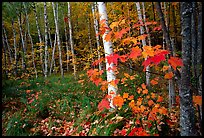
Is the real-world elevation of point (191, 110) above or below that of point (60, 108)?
above

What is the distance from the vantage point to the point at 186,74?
7.65ft

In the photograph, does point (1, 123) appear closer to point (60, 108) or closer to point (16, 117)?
point (16, 117)

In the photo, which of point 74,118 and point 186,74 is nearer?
point 186,74

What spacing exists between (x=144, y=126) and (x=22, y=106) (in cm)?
493

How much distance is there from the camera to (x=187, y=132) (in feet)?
8.04

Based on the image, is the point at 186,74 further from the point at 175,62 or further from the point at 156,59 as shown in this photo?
the point at 156,59

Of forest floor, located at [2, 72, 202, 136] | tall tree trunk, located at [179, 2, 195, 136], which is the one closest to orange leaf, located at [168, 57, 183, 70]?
tall tree trunk, located at [179, 2, 195, 136]

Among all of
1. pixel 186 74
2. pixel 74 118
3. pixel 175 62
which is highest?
pixel 175 62

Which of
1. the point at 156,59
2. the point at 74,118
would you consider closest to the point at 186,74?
the point at 156,59

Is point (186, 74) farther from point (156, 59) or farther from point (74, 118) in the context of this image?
point (74, 118)

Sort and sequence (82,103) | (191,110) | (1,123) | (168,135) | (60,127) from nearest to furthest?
(191,110) < (168,135) < (60,127) < (1,123) < (82,103)

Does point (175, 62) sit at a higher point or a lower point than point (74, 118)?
higher

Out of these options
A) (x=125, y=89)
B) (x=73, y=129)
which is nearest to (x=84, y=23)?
(x=125, y=89)

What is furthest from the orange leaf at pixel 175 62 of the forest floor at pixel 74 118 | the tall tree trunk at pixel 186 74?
the forest floor at pixel 74 118
